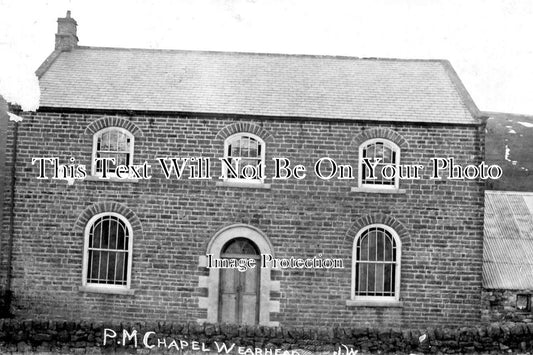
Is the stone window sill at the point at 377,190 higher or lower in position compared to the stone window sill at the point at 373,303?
higher

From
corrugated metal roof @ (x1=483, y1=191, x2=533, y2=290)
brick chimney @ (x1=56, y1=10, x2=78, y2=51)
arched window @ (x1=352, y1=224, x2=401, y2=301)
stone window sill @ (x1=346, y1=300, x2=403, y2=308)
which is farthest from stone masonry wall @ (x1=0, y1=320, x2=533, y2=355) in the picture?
brick chimney @ (x1=56, y1=10, x2=78, y2=51)

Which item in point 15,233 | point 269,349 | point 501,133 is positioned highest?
point 501,133

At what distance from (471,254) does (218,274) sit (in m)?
7.75

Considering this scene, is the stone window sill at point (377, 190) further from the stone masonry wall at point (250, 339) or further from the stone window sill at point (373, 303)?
the stone masonry wall at point (250, 339)

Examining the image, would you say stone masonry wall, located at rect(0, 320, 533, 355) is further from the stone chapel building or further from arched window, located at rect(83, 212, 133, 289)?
arched window, located at rect(83, 212, 133, 289)

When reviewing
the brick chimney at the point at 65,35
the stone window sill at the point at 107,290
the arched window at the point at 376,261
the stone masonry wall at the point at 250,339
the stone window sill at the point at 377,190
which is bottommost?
the stone masonry wall at the point at 250,339

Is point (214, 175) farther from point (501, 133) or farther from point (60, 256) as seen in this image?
point (501, 133)

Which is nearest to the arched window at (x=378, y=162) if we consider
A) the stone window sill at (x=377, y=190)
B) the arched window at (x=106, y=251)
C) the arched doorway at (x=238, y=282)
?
the stone window sill at (x=377, y=190)

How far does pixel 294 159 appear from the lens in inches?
635

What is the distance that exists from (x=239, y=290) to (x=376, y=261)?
4.30 metres

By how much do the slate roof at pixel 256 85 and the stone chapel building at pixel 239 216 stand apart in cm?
16

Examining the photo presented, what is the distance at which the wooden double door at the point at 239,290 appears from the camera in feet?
52.0

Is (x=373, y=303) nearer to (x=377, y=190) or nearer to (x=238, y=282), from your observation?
(x=377, y=190)

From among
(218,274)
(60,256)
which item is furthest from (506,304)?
(60,256)
